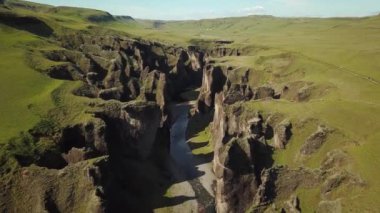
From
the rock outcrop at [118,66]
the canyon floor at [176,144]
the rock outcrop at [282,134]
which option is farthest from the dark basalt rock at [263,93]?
the rock outcrop at [118,66]

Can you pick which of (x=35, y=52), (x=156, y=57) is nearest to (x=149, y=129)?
(x=35, y=52)

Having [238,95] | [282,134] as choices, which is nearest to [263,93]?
[238,95]

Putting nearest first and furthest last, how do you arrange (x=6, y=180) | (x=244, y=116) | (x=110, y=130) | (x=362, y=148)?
1. (x=6, y=180)
2. (x=362, y=148)
3. (x=110, y=130)
4. (x=244, y=116)

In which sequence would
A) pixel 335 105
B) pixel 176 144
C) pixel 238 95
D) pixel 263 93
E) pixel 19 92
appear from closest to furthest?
pixel 335 105, pixel 19 92, pixel 238 95, pixel 176 144, pixel 263 93

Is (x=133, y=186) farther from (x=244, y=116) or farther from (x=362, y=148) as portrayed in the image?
(x=362, y=148)

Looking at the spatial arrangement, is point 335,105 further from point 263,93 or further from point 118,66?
Answer: point 118,66

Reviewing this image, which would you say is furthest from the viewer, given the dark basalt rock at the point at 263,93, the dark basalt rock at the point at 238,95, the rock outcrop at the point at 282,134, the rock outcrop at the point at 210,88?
the rock outcrop at the point at 210,88

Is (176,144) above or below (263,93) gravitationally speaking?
below

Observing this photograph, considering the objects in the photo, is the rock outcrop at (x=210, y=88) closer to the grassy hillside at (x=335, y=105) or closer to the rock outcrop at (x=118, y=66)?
the rock outcrop at (x=118, y=66)

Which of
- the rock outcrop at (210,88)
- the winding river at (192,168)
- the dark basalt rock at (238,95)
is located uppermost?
the dark basalt rock at (238,95)

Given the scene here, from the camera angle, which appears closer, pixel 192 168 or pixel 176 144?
pixel 192 168

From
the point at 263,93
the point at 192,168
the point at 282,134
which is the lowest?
the point at 192,168
